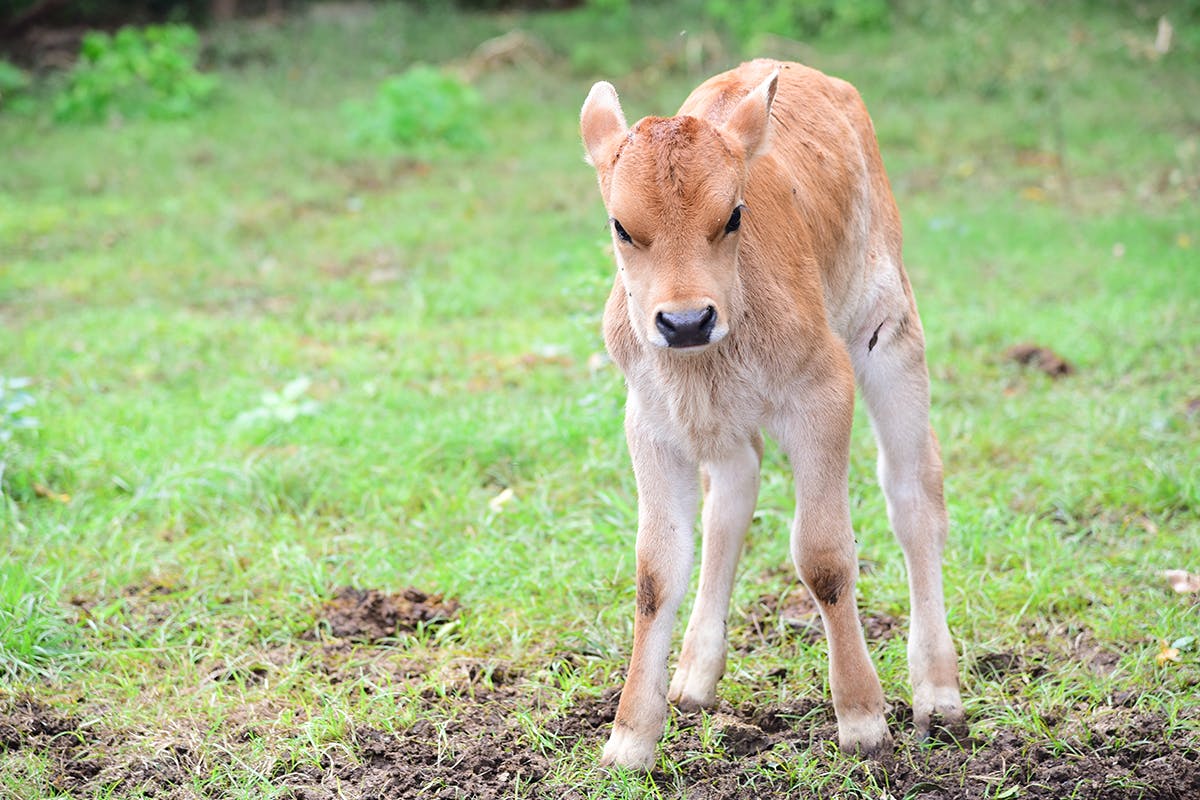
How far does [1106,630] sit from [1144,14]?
12209mm

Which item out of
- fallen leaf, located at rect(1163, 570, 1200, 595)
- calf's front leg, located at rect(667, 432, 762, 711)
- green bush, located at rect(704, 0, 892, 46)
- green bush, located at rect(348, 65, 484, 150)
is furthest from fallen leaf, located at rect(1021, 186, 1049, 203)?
calf's front leg, located at rect(667, 432, 762, 711)

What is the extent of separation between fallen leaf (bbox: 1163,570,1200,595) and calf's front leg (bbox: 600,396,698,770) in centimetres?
196

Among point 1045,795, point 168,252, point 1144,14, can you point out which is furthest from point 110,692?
point 1144,14

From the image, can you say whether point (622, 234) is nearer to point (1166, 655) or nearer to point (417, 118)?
point (1166, 655)

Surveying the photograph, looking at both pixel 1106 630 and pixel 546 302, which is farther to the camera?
pixel 546 302

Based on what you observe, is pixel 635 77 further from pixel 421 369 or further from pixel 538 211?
Answer: pixel 421 369

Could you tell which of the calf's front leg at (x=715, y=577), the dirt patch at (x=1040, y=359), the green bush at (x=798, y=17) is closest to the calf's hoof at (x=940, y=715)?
the calf's front leg at (x=715, y=577)

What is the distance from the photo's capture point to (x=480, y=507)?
5496 millimetres

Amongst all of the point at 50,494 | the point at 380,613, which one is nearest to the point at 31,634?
the point at 380,613

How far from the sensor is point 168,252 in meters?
9.64

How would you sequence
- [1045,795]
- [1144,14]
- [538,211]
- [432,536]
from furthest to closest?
[1144,14] → [538,211] → [432,536] → [1045,795]

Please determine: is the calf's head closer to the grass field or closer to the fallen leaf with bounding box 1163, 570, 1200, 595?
the grass field

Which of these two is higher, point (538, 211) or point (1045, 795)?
point (1045, 795)

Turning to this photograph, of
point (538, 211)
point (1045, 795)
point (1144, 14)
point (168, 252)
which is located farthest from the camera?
point (1144, 14)
